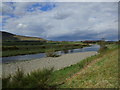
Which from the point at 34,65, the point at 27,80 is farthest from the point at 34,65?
the point at 27,80

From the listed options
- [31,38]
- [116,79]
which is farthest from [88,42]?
[116,79]

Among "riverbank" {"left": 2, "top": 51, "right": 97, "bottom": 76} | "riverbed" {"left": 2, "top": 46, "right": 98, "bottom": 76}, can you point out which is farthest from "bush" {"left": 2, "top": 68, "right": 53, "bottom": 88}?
"riverbank" {"left": 2, "top": 51, "right": 97, "bottom": 76}

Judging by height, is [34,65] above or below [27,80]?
below

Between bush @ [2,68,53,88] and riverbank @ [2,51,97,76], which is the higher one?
bush @ [2,68,53,88]

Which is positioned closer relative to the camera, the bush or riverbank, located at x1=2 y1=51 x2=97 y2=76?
the bush

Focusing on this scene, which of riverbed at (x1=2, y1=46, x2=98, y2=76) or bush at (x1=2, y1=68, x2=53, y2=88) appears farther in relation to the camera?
riverbed at (x1=2, y1=46, x2=98, y2=76)

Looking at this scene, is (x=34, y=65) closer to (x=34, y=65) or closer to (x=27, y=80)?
(x=34, y=65)

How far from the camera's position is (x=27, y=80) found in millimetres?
8297

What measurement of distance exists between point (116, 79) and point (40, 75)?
390cm

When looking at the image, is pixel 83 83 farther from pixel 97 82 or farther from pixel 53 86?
pixel 53 86

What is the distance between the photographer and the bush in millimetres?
7386

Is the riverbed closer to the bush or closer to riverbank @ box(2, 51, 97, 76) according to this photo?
riverbank @ box(2, 51, 97, 76)

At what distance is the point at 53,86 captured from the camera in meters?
9.54

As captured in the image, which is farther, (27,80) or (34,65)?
(34,65)
